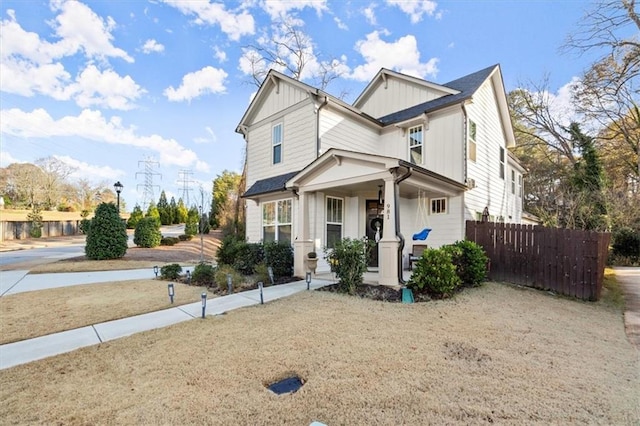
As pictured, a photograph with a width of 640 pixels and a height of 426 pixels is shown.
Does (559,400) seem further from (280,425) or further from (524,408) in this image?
(280,425)

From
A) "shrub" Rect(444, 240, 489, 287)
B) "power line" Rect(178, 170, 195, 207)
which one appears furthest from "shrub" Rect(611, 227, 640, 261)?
"power line" Rect(178, 170, 195, 207)

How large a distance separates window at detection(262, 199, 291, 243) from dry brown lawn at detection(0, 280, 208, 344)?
149 inches

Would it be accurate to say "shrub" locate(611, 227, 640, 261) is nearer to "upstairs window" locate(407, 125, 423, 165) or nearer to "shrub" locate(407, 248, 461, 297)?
"upstairs window" locate(407, 125, 423, 165)

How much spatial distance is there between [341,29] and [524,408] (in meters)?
16.1

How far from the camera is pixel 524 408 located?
9.37ft

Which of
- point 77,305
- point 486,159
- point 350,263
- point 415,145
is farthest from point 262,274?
point 486,159

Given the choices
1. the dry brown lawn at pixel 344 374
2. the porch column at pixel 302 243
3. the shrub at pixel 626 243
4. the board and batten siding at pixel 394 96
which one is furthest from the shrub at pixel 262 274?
the shrub at pixel 626 243

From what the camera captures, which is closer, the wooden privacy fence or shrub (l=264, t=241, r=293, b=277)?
the wooden privacy fence

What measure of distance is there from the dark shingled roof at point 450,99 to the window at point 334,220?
4.06 meters

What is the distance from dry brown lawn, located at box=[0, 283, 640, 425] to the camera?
276 centimetres

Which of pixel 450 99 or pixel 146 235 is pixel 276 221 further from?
pixel 146 235

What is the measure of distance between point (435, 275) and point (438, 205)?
187 inches

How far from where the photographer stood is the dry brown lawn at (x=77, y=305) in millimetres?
5262

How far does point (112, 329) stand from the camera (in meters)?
5.11
